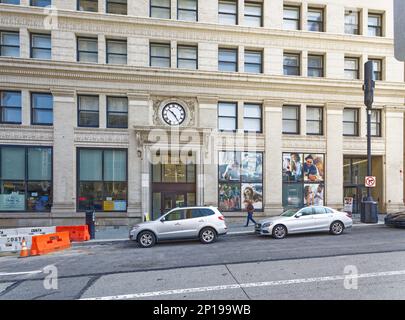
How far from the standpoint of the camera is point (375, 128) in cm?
1798

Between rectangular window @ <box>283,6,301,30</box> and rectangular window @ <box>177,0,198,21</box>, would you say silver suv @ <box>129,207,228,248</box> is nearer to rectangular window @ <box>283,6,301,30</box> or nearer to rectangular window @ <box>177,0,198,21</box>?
rectangular window @ <box>177,0,198,21</box>

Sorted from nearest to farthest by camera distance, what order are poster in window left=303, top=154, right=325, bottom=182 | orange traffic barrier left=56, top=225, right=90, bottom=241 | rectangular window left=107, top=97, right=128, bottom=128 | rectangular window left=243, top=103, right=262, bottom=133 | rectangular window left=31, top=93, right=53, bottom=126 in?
orange traffic barrier left=56, top=225, right=90, bottom=241 < rectangular window left=31, top=93, right=53, bottom=126 < rectangular window left=107, top=97, right=128, bottom=128 < rectangular window left=243, top=103, right=262, bottom=133 < poster in window left=303, top=154, right=325, bottom=182

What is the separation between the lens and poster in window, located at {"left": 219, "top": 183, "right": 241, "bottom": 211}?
52.9ft

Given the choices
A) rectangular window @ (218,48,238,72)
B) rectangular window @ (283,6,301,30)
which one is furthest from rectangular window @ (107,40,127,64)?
rectangular window @ (283,6,301,30)

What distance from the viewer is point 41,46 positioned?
600 inches

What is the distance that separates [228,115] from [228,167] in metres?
3.24

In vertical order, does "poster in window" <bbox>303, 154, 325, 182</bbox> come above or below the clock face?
below

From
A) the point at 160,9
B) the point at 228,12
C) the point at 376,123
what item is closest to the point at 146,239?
the point at 160,9

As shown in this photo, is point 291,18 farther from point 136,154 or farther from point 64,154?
point 64,154

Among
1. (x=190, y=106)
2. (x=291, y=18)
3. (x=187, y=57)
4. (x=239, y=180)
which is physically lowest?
(x=239, y=180)

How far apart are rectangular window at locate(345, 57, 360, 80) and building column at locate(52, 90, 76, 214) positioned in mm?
17405

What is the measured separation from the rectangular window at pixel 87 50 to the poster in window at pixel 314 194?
15143 millimetres

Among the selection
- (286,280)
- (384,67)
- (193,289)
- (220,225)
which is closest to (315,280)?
(286,280)
